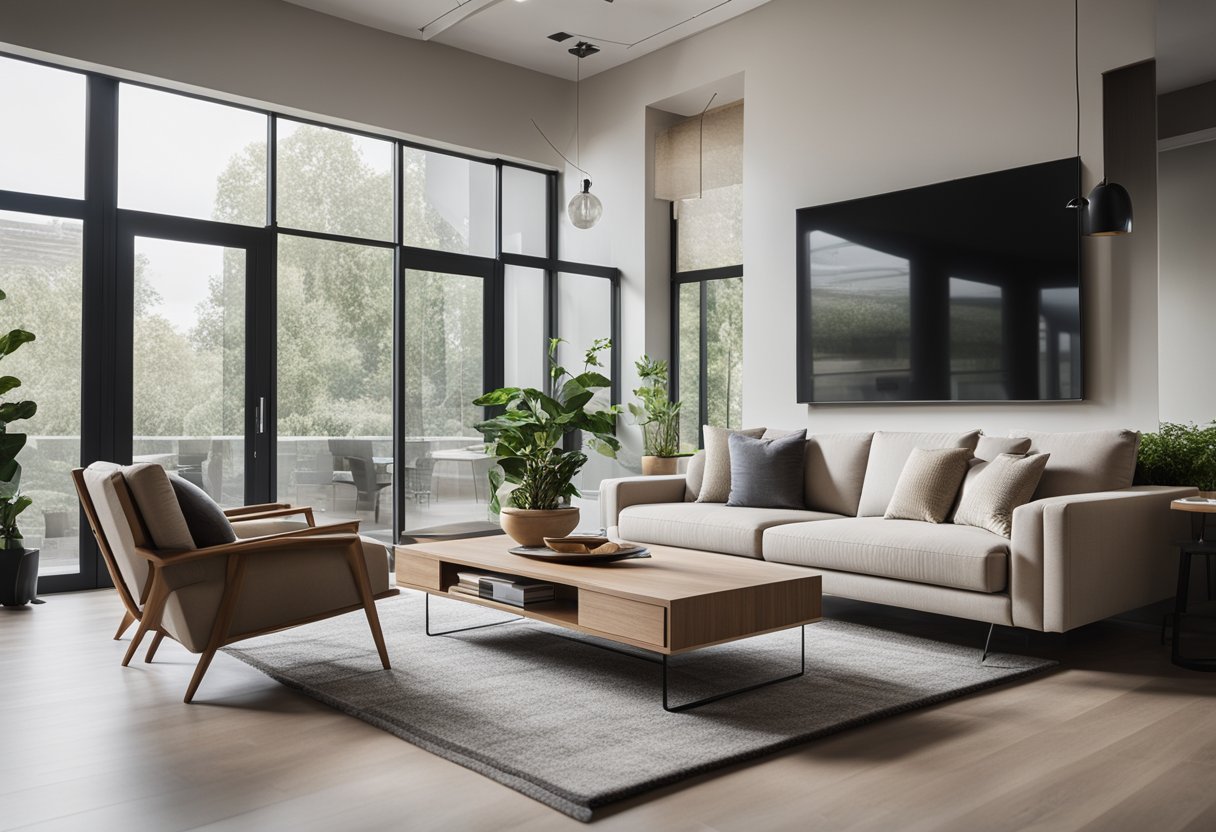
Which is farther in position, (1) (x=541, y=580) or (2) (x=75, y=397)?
(2) (x=75, y=397)

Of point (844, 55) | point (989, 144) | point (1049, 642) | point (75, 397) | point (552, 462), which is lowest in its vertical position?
point (1049, 642)

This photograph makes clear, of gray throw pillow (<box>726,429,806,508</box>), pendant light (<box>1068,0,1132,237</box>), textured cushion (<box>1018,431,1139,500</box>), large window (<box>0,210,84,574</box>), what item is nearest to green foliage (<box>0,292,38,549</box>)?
large window (<box>0,210,84,574</box>)

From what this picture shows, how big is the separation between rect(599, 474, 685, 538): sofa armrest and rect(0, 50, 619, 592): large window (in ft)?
5.54

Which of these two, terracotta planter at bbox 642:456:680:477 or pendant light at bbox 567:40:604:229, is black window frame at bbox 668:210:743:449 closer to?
terracotta planter at bbox 642:456:680:477

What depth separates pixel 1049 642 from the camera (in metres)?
3.94

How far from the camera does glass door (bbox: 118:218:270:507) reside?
17.6 feet

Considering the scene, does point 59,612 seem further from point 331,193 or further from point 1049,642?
point 1049,642

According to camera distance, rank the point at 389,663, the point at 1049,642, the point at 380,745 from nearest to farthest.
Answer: the point at 380,745 < the point at 389,663 < the point at 1049,642

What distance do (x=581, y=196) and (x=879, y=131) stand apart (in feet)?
5.79

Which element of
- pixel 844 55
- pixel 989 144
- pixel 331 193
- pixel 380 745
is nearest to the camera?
pixel 380 745

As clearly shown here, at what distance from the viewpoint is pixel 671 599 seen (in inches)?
111

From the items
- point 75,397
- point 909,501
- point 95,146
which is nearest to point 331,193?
point 95,146

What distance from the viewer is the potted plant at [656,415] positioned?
676 cm

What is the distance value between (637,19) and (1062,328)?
11.2 ft
